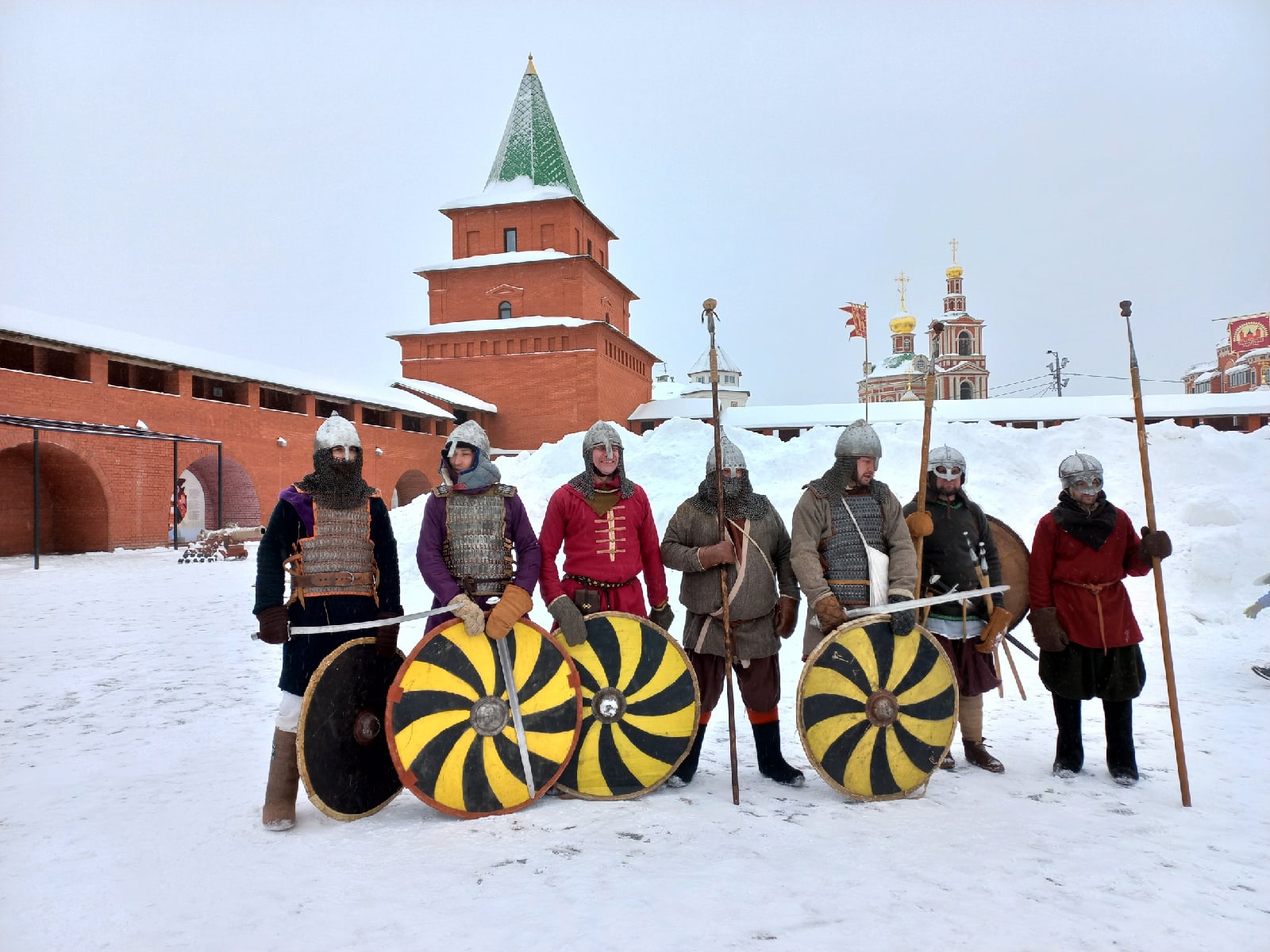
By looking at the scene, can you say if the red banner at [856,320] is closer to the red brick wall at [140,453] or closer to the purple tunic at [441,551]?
the red brick wall at [140,453]

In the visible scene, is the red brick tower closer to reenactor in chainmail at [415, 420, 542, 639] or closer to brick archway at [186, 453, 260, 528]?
brick archway at [186, 453, 260, 528]

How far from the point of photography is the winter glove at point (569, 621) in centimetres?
317

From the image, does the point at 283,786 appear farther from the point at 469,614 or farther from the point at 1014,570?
the point at 1014,570

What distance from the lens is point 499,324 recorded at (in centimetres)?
2775

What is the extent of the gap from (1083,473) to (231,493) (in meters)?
19.8

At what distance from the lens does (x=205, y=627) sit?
24.3 feet

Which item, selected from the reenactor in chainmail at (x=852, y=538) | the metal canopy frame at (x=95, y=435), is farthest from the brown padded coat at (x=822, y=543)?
the metal canopy frame at (x=95, y=435)

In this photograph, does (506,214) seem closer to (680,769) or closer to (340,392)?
(340,392)

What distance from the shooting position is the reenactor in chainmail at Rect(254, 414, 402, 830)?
9.64 ft

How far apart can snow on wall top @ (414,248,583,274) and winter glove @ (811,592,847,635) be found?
87.8 ft

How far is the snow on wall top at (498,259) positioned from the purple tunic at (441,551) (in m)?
26.4

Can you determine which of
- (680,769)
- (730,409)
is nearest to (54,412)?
(680,769)

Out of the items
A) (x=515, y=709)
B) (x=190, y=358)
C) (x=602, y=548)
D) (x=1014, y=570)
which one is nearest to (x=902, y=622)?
(x=1014, y=570)

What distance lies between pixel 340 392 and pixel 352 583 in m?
19.5
